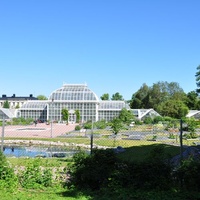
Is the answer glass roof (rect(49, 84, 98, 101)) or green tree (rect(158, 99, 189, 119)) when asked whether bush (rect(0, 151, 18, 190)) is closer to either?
green tree (rect(158, 99, 189, 119))

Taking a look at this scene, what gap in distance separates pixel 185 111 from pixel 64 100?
84.4ft

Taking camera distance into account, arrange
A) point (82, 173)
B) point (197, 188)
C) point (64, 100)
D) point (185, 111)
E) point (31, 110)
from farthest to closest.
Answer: point (31, 110)
point (64, 100)
point (185, 111)
point (82, 173)
point (197, 188)

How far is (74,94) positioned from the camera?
2512 inches

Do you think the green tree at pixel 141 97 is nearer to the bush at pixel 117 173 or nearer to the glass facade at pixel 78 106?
the glass facade at pixel 78 106

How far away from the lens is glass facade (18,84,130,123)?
62.3 meters

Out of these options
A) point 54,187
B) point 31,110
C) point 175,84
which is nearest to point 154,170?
point 54,187

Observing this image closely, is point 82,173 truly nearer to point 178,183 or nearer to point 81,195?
point 81,195

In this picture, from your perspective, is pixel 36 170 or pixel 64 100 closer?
pixel 36 170

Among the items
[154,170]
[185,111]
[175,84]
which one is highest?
[175,84]

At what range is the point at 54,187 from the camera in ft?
24.4

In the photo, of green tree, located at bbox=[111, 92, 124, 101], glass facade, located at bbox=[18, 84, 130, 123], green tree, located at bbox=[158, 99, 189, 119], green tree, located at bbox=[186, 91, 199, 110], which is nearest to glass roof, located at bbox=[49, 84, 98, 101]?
glass facade, located at bbox=[18, 84, 130, 123]

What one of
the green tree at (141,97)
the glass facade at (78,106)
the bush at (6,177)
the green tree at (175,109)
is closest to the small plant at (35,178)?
the bush at (6,177)

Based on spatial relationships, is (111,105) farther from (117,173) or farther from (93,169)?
(117,173)

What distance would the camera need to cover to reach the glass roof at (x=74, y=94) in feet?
206
